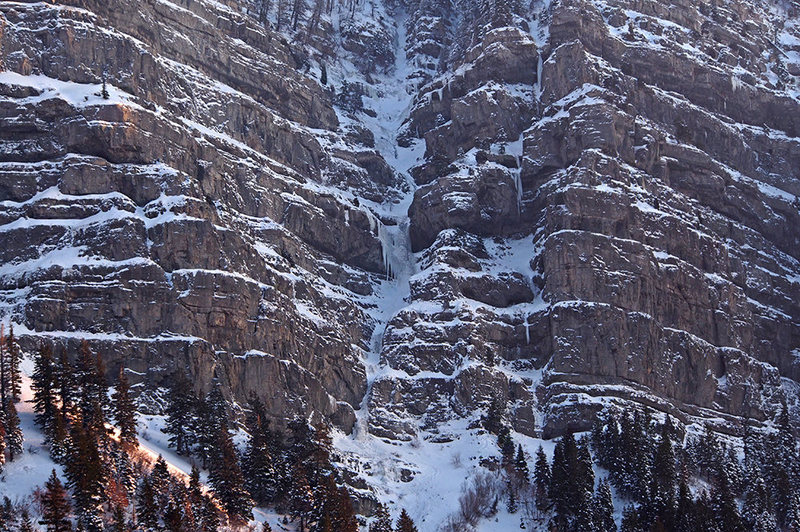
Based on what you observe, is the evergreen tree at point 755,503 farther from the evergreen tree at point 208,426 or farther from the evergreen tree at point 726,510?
the evergreen tree at point 208,426

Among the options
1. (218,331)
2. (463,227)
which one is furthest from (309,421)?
(463,227)

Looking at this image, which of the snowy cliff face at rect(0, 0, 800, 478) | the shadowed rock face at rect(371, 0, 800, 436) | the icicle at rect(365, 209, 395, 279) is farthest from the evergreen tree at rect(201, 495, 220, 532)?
the icicle at rect(365, 209, 395, 279)

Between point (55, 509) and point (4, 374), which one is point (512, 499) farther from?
point (55, 509)

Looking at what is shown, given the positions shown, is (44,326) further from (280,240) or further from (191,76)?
(191,76)

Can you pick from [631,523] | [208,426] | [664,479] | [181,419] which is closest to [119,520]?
[181,419]

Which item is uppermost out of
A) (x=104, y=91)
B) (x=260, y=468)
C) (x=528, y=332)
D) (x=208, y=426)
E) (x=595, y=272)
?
(x=104, y=91)

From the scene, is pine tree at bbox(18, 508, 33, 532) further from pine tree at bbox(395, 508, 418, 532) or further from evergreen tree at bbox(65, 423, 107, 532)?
pine tree at bbox(395, 508, 418, 532)
